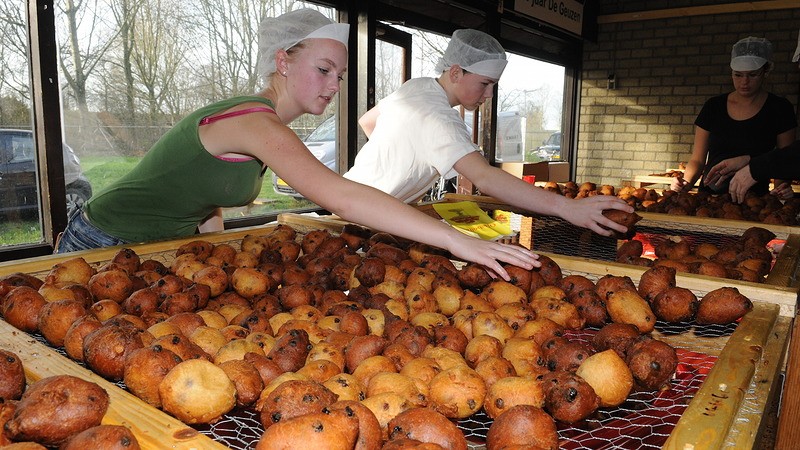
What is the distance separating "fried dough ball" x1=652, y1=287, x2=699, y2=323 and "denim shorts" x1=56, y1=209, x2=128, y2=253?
1.91 m

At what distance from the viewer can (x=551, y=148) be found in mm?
10922

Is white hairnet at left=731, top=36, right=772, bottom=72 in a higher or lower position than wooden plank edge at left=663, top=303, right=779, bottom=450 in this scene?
higher

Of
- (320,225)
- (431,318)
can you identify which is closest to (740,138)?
(320,225)

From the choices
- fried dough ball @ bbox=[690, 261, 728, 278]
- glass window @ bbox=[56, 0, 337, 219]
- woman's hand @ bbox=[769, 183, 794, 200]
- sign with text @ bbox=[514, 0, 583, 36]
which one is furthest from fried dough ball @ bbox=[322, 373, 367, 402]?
sign with text @ bbox=[514, 0, 583, 36]

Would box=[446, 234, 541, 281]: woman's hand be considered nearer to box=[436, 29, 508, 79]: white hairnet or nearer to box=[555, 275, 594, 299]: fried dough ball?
box=[555, 275, 594, 299]: fried dough ball

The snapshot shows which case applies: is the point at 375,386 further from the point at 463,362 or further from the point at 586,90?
the point at 586,90

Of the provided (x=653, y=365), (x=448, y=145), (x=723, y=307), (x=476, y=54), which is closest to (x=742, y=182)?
(x=448, y=145)

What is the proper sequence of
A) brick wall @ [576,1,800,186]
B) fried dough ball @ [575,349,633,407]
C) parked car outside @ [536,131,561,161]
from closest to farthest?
fried dough ball @ [575,349,633,407]
brick wall @ [576,1,800,186]
parked car outside @ [536,131,561,161]

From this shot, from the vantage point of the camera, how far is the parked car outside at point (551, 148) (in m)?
10.7

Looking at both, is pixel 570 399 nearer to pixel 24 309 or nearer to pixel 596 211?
pixel 24 309

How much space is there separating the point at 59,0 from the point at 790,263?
4.29m

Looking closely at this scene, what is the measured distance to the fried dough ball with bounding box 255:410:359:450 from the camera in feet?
2.56

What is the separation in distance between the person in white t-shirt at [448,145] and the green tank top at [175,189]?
1.02 m

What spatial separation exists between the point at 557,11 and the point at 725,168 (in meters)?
6.01
